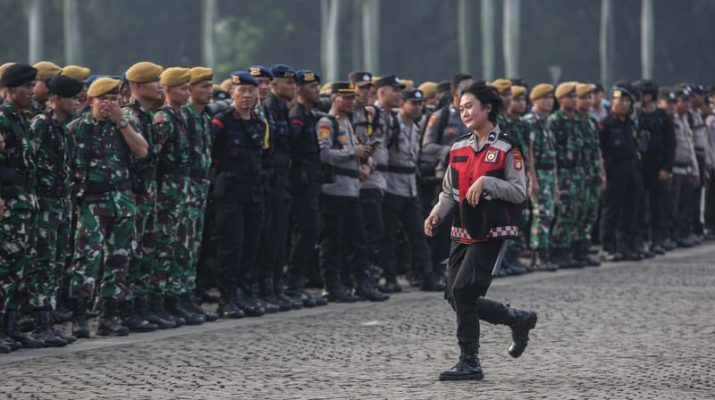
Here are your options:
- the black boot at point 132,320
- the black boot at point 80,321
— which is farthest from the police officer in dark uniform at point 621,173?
the black boot at point 80,321

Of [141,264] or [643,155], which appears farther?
[643,155]

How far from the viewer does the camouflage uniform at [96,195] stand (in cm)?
1198

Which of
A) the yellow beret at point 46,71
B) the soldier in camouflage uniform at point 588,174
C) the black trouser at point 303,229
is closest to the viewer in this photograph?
the yellow beret at point 46,71

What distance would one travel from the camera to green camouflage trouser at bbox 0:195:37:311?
446 inches

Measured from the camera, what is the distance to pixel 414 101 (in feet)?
53.3

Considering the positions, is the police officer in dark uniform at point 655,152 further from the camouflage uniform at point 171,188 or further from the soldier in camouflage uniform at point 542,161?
the camouflage uniform at point 171,188

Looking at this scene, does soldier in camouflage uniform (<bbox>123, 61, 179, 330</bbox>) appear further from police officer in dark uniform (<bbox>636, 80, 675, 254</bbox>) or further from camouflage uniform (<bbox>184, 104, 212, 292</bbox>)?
police officer in dark uniform (<bbox>636, 80, 675, 254</bbox>)

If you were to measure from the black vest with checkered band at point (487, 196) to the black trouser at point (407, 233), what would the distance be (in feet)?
20.7

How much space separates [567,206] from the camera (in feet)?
63.3

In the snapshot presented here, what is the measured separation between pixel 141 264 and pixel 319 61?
6636 centimetres

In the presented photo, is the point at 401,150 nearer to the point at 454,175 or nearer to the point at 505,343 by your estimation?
the point at 505,343

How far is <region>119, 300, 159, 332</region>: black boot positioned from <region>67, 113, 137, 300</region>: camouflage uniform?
0.62 m

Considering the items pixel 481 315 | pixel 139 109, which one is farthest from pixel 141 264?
pixel 481 315

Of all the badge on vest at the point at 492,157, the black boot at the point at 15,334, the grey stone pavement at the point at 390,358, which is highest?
the badge on vest at the point at 492,157
